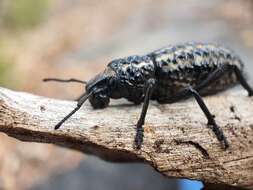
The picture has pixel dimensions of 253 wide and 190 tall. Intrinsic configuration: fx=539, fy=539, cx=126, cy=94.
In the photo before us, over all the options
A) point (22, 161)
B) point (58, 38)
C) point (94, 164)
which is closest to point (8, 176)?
point (22, 161)

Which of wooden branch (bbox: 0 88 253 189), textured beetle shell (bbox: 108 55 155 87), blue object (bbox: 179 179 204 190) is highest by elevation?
textured beetle shell (bbox: 108 55 155 87)

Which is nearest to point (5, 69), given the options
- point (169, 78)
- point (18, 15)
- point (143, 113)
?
point (18, 15)

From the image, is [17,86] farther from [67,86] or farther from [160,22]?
[160,22]

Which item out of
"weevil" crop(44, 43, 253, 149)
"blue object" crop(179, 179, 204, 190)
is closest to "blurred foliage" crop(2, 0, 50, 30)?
"blue object" crop(179, 179, 204, 190)

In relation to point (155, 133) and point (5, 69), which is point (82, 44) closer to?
point (5, 69)

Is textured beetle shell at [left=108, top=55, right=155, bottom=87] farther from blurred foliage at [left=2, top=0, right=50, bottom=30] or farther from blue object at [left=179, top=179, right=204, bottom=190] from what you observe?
blurred foliage at [left=2, top=0, right=50, bottom=30]
